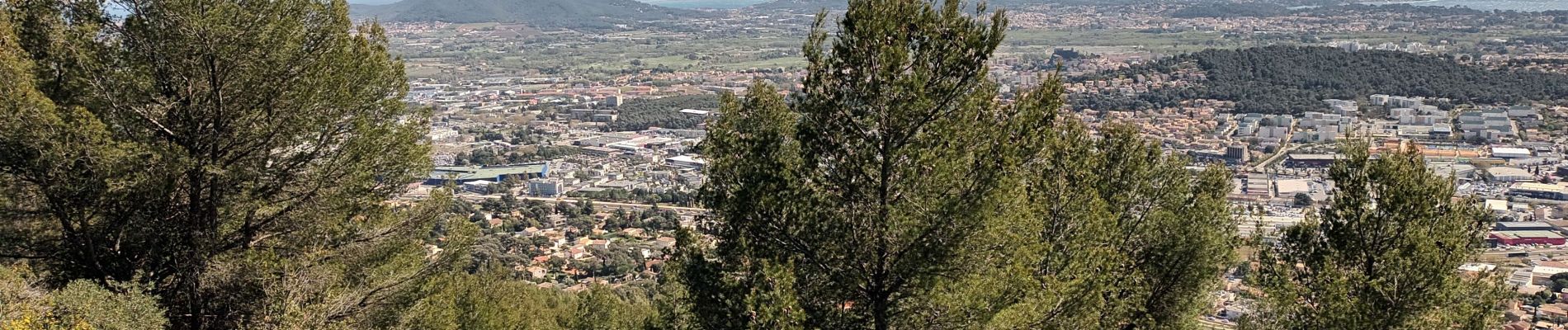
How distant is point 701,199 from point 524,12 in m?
132

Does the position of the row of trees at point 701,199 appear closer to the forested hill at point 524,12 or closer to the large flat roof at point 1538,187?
the large flat roof at point 1538,187

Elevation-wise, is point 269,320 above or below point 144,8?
below

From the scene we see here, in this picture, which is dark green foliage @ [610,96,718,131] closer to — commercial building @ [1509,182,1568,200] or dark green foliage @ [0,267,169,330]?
commercial building @ [1509,182,1568,200]

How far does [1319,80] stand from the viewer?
52094 millimetres

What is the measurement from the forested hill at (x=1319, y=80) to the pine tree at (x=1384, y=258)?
42.7 meters

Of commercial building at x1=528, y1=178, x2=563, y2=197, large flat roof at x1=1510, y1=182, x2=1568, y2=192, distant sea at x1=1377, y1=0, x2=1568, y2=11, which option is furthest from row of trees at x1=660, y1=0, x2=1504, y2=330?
distant sea at x1=1377, y1=0, x2=1568, y2=11

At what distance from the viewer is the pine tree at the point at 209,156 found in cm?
501

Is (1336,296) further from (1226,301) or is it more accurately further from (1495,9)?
(1495,9)

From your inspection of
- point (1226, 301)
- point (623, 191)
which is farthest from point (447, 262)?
point (623, 191)

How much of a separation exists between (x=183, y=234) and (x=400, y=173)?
1.11 m

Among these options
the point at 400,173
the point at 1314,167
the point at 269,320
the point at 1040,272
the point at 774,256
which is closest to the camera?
the point at 774,256

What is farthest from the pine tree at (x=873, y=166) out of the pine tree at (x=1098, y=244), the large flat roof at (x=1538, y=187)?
the large flat roof at (x=1538, y=187)

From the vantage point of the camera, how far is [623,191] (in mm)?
32781

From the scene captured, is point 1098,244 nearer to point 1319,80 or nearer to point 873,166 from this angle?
point 873,166
